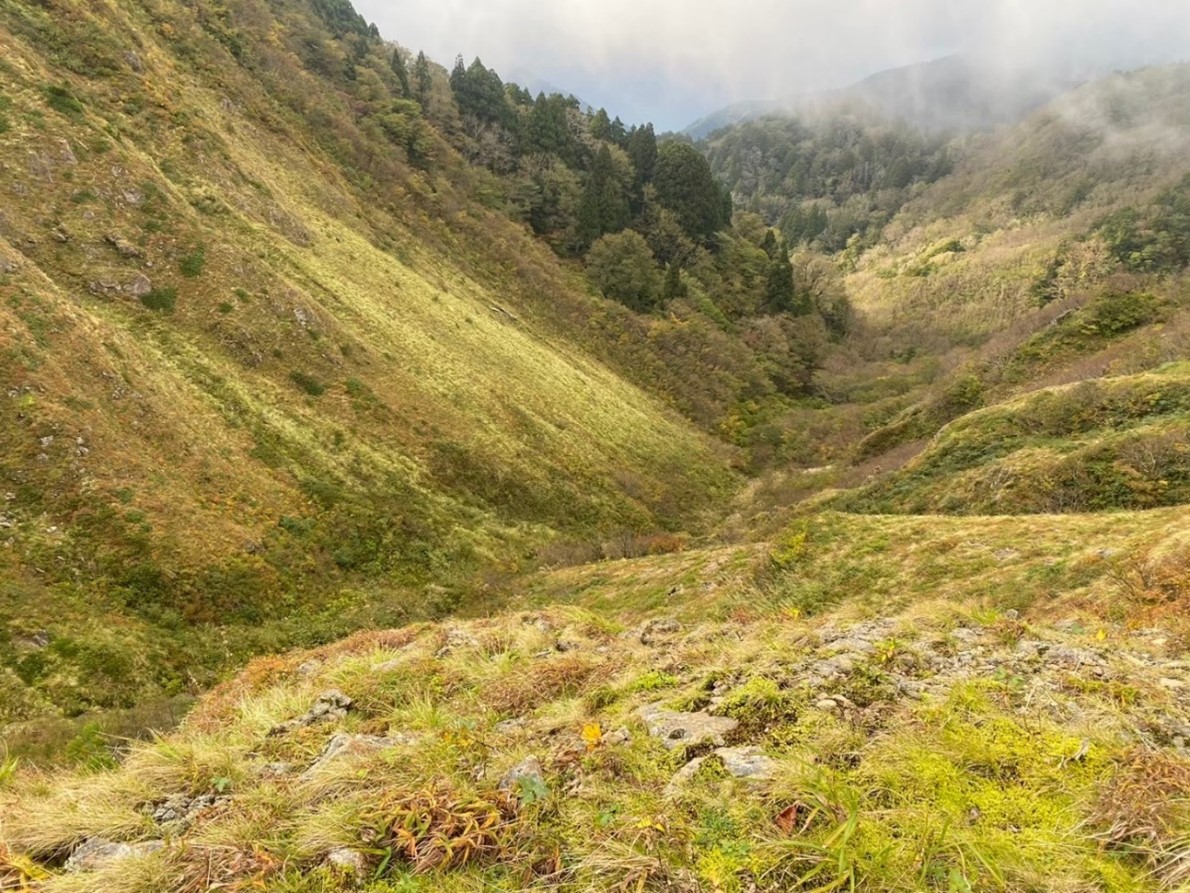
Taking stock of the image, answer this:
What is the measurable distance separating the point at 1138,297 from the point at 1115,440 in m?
27.2

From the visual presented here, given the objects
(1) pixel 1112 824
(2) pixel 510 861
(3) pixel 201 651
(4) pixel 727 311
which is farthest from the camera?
(4) pixel 727 311

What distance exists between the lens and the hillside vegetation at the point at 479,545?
3.39 meters

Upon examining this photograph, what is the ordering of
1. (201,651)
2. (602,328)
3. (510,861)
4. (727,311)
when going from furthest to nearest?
1. (727,311)
2. (602,328)
3. (201,651)
4. (510,861)

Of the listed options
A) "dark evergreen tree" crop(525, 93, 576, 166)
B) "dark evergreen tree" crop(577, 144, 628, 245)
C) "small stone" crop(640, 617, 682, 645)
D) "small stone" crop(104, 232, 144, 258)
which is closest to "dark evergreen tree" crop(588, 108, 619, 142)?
"dark evergreen tree" crop(525, 93, 576, 166)

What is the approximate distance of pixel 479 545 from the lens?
24.8 m

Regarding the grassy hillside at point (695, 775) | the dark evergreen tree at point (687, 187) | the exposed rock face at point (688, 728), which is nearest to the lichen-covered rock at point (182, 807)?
the grassy hillside at point (695, 775)

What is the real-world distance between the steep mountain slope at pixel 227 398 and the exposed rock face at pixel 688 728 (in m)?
14.0

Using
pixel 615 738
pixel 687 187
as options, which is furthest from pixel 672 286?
pixel 615 738

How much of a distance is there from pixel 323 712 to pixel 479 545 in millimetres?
18759

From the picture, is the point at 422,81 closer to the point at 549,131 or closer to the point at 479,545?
the point at 549,131

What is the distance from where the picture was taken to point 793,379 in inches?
2584

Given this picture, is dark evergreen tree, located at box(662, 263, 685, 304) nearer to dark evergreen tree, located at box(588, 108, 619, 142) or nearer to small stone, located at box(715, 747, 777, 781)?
dark evergreen tree, located at box(588, 108, 619, 142)

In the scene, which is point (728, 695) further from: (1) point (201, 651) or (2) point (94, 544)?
(2) point (94, 544)

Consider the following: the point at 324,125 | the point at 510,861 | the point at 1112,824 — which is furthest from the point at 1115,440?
the point at 324,125
